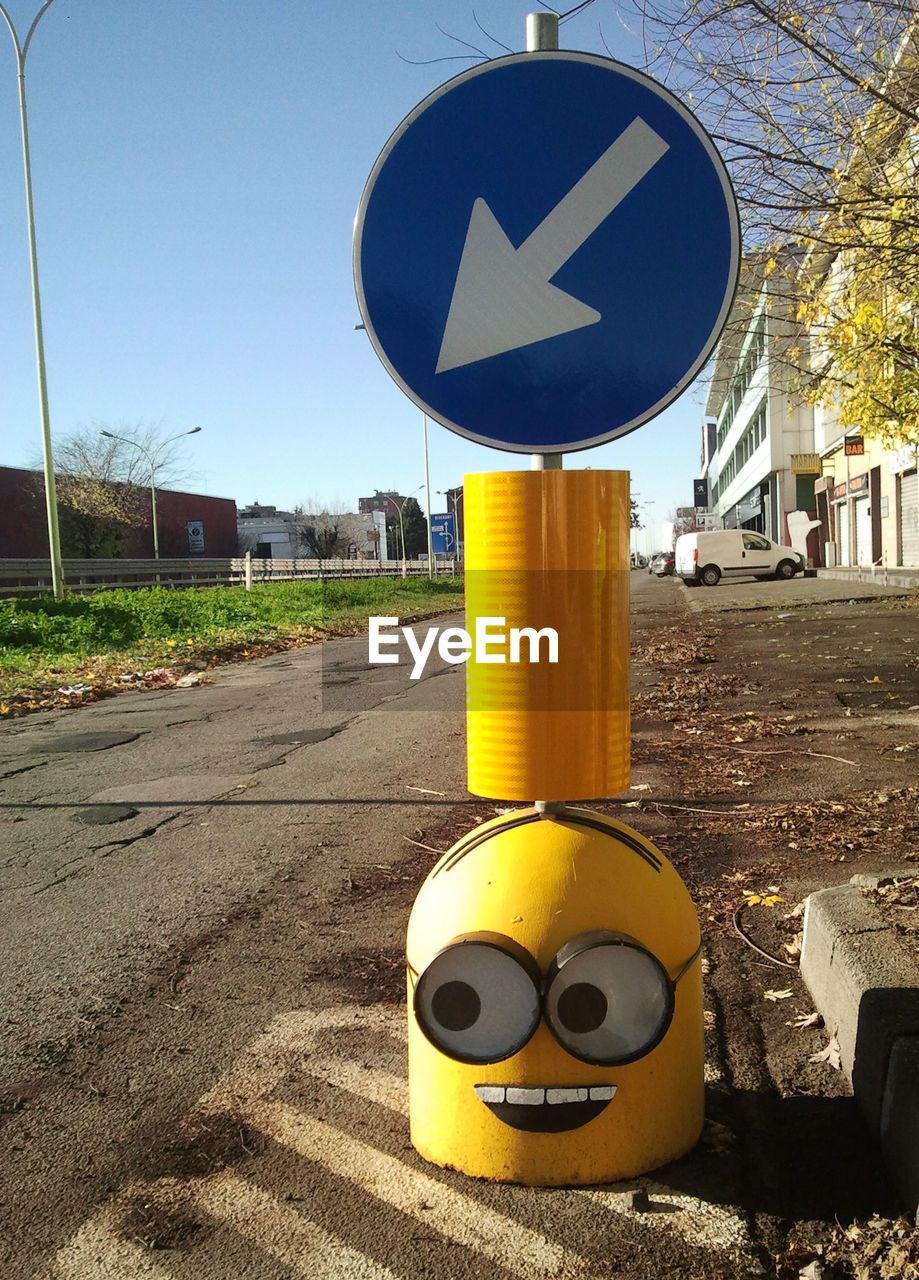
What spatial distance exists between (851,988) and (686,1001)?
0.74m

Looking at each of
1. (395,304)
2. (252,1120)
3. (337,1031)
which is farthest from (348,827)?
(395,304)

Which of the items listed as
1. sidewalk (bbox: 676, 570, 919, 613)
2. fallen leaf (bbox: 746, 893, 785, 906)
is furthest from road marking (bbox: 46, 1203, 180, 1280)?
sidewalk (bbox: 676, 570, 919, 613)

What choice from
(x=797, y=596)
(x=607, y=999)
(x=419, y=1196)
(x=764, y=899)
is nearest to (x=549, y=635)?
(x=607, y=999)

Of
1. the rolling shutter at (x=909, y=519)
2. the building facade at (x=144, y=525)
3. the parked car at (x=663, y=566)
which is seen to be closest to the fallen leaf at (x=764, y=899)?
the rolling shutter at (x=909, y=519)

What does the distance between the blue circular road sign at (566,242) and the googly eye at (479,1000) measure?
1.05 metres

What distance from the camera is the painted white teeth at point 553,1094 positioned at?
2002mm

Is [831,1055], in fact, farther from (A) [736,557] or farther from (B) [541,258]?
(A) [736,557]

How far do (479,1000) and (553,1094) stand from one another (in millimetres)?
245

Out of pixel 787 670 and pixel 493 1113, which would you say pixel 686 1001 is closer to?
pixel 493 1113

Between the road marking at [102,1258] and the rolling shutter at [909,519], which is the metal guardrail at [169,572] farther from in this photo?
the road marking at [102,1258]

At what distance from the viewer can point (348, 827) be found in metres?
5.38

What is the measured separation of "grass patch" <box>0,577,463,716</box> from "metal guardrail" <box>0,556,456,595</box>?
21.8ft

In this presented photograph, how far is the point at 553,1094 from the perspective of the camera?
200 centimetres

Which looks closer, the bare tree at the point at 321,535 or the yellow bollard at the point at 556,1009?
the yellow bollard at the point at 556,1009
